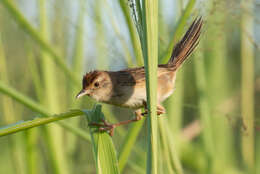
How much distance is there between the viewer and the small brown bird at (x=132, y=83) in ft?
7.10

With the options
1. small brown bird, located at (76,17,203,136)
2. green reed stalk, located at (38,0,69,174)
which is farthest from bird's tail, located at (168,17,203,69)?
green reed stalk, located at (38,0,69,174)

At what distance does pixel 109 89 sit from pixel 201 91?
68 cm

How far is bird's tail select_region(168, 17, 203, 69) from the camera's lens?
201 centimetres

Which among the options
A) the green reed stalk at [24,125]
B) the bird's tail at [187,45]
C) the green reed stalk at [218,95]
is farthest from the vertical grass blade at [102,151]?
the green reed stalk at [218,95]

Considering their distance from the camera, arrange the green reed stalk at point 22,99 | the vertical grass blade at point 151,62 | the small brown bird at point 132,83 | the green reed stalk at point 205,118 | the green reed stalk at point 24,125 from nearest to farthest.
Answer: the vertical grass blade at point 151,62, the green reed stalk at point 24,125, the green reed stalk at point 22,99, the small brown bird at point 132,83, the green reed stalk at point 205,118

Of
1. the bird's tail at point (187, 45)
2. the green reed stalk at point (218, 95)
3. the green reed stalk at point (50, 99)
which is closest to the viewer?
the bird's tail at point (187, 45)

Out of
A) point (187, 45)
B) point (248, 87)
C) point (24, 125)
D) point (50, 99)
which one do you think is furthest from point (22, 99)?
point (248, 87)

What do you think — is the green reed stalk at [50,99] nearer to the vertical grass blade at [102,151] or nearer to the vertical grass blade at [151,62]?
the vertical grass blade at [102,151]

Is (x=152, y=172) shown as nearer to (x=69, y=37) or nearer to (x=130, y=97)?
(x=130, y=97)

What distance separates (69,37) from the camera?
2.99m

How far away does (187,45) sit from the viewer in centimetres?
223

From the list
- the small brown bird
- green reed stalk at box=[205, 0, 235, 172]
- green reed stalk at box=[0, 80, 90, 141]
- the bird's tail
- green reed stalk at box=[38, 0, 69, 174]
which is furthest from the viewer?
green reed stalk at box=[205, 0, 235, 172]

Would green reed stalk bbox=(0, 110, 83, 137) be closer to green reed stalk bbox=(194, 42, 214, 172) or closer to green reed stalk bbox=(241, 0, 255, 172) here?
green reed stalk bbox=(194, 42, 214, 172)

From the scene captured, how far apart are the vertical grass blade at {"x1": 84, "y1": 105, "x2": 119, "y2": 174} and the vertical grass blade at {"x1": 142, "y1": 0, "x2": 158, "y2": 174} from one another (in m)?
0.26
